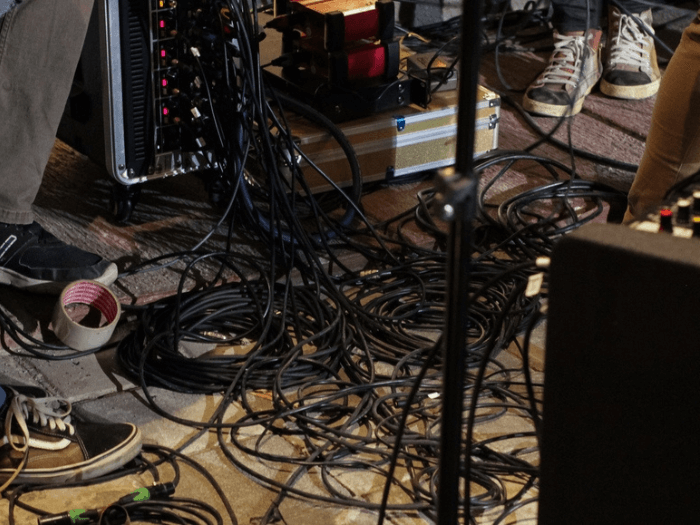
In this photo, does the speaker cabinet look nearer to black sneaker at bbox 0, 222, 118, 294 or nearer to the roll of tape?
the roll of tape

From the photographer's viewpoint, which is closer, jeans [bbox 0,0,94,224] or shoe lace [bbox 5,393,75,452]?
shoe lace [bbox 5,393,75,452]

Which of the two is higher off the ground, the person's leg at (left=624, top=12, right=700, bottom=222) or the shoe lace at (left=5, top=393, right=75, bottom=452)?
A: the person's leg at (left=624, top=12, right=700, bottom=222)

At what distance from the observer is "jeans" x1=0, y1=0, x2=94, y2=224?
165cm

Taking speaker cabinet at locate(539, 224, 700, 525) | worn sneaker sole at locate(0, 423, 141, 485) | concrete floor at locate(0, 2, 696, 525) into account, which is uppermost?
speaker cabinet at locate(539, 224, 700, 525)

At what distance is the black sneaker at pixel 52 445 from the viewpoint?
4.37 feet

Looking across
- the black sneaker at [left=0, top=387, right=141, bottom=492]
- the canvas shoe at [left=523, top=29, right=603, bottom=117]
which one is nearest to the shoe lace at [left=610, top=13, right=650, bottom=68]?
the canvas shoe at [left=523, top=29, right=603, bottom=117]

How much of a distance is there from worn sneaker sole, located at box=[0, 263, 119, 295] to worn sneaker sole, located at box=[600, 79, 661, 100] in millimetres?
1663

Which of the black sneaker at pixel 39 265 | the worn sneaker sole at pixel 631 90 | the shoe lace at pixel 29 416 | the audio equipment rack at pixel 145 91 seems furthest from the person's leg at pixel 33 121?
the worn sneaker sole at pixel 631 90

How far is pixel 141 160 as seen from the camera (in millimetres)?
1932

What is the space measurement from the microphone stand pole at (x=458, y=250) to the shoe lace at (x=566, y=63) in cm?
201

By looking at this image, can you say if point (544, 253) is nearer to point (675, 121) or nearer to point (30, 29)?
point (675, 121)

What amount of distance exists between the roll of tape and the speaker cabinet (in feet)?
3.41

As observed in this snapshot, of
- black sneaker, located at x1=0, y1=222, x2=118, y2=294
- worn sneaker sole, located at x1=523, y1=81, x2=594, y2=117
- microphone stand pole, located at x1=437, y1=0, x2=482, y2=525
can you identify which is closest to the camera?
microphone stand pole, located at x1=437, y1=0, x2=482, y2=525

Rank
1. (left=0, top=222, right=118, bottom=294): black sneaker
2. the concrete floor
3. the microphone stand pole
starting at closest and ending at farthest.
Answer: the microphone stand pole < the concrete floor < (left=0, top=222, right=118, bottom=294): black sneaker
